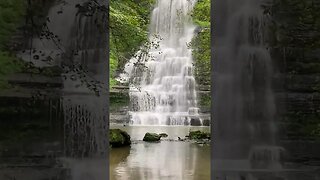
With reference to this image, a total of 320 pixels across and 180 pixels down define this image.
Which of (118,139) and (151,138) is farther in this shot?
(151,138)

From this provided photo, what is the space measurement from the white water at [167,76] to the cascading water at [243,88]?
57.6 feet

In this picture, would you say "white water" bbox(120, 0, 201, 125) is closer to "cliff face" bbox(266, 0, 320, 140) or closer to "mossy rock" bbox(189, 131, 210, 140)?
"mossy rock" bbox(189, 131, 210, 140)

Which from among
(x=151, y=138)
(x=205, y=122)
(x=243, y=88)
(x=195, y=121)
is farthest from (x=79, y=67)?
(x=195, y=121)

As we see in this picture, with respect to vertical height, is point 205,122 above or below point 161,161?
above

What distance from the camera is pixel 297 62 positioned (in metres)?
4.72

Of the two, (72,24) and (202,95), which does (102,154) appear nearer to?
(72,24)

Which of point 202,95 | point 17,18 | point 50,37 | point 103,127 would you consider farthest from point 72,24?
point 202,95

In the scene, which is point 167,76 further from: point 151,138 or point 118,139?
point 118,139

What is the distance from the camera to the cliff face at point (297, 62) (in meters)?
4.68

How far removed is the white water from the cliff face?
57.6 ft

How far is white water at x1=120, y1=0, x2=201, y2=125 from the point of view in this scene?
80.5 ft

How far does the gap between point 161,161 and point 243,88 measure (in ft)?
21.4

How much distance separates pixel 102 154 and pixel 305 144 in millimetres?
2228

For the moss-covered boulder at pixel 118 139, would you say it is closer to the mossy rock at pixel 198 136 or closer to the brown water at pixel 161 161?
the brown water at pixel 161 161
